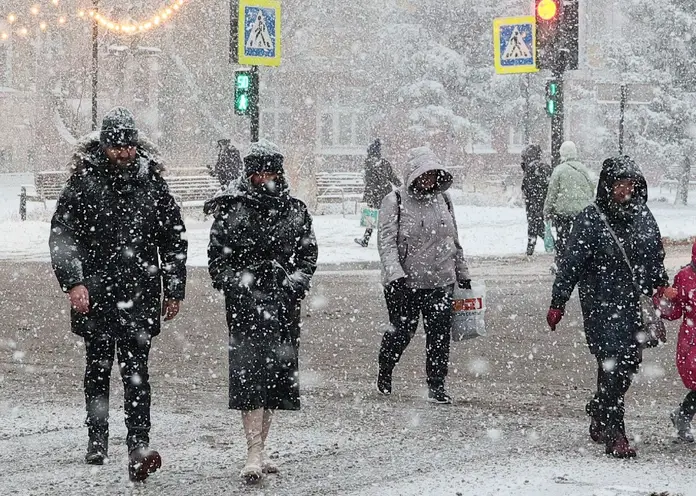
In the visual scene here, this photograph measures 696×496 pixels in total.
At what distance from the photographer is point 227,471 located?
5.81 metres

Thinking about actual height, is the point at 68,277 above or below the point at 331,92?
below

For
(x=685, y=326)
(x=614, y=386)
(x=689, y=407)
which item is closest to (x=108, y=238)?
(x=614, y=386)

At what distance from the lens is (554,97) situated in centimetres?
1619

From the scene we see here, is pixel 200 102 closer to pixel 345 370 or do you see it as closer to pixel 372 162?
pixel 372 162

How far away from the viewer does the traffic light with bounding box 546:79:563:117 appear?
16078mm

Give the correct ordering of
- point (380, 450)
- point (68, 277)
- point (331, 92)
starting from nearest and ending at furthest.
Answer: point (68, 277), point (380, 450), point (331, 92)

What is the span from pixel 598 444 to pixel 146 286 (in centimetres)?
261

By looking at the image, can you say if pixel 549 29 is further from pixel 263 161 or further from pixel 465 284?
pixel 263 161

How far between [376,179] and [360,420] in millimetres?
12310

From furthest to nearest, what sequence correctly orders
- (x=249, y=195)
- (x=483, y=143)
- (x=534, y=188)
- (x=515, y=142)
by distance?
1. (x=515, y=142)
2. (x=483, y=143)
3. (x=534, y=188)
4. (x=249, y=195)

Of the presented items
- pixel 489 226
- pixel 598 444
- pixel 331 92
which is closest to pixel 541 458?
pixel 598 444

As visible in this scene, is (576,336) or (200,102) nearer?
(576,336)

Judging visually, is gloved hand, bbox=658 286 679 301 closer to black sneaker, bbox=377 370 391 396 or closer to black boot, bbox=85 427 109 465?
black sneaker, bbox=377 370 391 396

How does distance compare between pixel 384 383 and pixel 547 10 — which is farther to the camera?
pixel 547 10
